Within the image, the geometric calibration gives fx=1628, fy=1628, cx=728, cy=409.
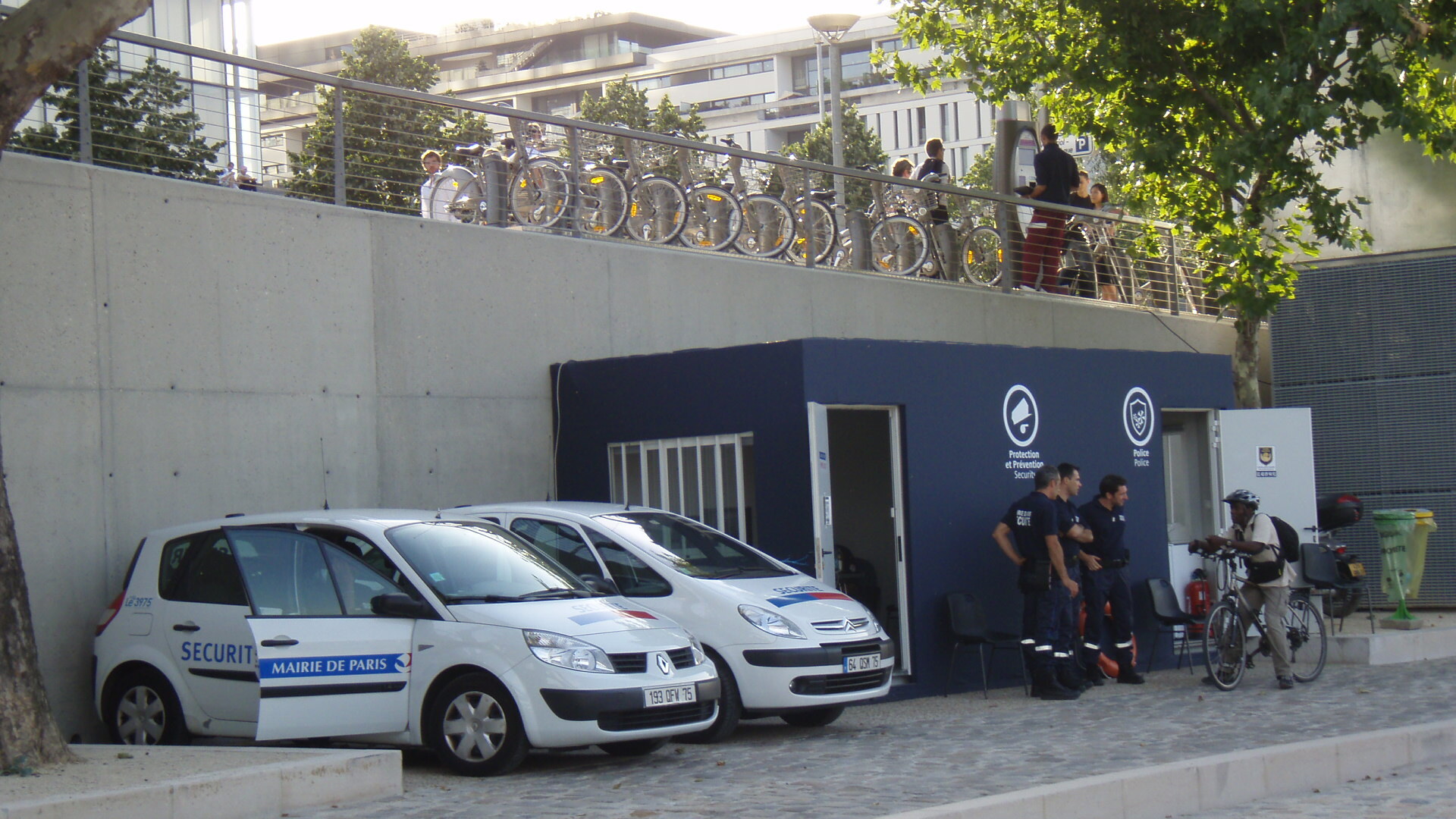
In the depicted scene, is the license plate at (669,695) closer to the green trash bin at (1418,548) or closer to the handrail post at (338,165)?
the handrail post at (338,165)

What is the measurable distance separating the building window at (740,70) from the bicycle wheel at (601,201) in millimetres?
105494

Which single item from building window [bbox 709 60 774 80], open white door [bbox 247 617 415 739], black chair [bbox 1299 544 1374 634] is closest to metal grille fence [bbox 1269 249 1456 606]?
black chair [bbox 1299 544 1374 634]

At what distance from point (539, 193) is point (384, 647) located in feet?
20.0

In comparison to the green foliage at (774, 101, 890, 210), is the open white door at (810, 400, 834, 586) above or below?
below

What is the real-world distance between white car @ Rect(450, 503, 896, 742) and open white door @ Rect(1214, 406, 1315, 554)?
6.02 metres

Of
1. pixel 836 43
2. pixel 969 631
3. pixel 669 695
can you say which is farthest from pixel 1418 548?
pixel 836 43

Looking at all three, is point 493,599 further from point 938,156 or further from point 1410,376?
point 1410,376

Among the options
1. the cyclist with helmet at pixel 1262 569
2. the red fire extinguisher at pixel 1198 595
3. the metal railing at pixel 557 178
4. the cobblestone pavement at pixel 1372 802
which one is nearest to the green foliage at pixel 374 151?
the metal railing at pixel 557 178

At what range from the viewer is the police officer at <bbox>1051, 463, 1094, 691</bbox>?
1268 centimetres

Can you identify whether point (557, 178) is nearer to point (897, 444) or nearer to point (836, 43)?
point (897, 444)

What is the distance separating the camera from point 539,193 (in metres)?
14.4

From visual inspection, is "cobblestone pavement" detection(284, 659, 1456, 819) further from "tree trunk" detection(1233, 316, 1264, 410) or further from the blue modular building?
"tree trunk" detection(1233, 316, 1264, 410)

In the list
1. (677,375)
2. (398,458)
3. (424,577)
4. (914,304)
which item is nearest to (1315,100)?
(914,304)

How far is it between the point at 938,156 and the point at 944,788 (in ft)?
42.5
